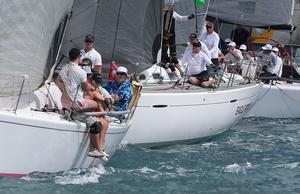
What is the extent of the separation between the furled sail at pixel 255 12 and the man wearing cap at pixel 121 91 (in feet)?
29.9

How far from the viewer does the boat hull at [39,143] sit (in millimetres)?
8320

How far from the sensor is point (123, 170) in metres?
9.97

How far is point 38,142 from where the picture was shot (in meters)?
8.56

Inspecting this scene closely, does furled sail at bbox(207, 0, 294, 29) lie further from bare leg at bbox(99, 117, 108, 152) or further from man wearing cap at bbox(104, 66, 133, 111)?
bare leg at bbox(99, 117, 108, 152)

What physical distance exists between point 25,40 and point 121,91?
197 cm

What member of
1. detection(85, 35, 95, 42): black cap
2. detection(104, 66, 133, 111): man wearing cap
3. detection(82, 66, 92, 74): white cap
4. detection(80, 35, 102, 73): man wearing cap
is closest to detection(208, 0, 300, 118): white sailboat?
detection(80, 35, 102, 73): man wearing cap

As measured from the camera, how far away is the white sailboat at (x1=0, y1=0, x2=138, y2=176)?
8.39m

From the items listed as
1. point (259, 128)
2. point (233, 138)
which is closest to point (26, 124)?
point (233, 138)

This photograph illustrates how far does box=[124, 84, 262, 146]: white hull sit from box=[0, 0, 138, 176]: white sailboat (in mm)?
2430

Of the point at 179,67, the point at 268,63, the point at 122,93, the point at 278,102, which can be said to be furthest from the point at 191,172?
the point at 268,63

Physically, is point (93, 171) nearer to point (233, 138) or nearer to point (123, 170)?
point (123, 170)

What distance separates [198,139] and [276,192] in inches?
150

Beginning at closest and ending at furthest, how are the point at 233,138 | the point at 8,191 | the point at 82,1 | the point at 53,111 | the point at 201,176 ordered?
the point at 8,191, the point at 53,111, the point at 201,176, the point at 82,1, the point at 233,138

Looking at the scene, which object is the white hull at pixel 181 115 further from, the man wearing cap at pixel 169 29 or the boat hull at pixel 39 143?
the boat hull at pixel 39 143
